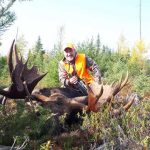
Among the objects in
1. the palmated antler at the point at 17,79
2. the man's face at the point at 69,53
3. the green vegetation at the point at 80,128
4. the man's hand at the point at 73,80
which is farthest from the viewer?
the man's face at the point at 69,53

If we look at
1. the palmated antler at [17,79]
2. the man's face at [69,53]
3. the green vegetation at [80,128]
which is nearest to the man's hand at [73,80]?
the man's face at [69,53]

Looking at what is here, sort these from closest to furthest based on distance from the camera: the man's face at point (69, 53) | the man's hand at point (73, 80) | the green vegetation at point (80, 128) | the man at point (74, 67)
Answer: the green vegetation at point (80, 128), the man's hand at point (73, 80), the man at point (74, 67), the man's face at point (69, 53)

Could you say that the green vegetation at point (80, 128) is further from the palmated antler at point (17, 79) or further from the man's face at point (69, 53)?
the man's face at point (69, 53)

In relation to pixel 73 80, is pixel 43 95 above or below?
below

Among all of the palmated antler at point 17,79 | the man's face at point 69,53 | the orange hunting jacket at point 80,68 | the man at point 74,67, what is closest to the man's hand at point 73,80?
the man at point 74,67

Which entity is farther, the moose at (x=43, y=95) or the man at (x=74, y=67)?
the man at (x=74, y=67)

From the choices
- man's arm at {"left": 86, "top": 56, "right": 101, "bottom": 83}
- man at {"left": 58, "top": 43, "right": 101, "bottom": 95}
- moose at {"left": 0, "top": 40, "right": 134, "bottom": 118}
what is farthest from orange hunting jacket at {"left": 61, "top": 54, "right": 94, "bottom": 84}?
moose at {"left": 0, "top": 40, "right": 134, "bottom": 118}

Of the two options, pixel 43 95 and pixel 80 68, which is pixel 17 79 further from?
pixel 80 68

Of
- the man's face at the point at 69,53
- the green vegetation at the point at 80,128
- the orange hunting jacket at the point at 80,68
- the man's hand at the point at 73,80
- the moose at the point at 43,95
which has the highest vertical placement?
the man's face at the point at 69,53

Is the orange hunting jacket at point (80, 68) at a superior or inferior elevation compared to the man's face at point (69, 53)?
inferior

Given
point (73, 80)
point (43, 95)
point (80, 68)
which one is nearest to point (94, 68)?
point (80, 68)

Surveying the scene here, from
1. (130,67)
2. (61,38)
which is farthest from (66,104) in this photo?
(61,38)

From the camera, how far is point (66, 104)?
8453mm

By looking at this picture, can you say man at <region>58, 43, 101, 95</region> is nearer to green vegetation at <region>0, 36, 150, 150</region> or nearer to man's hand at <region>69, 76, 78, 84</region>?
man's hand at <region>69, 76, 78, 84</region>
